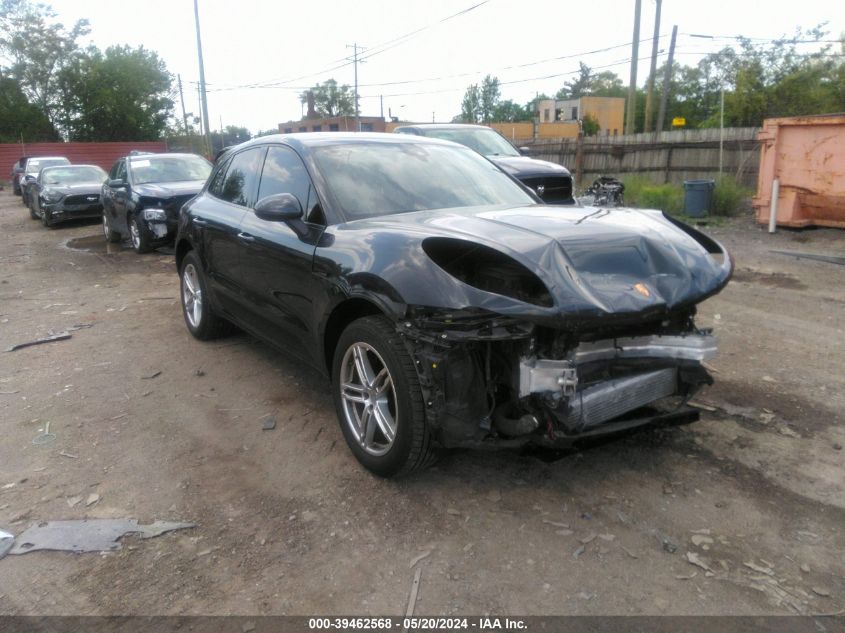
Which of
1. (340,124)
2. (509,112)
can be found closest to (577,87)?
(509,112)

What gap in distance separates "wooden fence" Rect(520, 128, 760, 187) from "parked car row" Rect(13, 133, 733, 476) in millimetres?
13831

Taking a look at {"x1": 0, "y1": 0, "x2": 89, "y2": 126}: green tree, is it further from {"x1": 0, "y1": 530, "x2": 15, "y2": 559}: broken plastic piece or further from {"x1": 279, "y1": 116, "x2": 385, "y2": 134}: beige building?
{"x1": 0, "y1": 530, "x2": 15, "y2": 559}: broken plastic piece

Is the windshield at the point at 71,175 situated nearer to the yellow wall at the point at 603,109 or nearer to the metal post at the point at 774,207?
the metal post at the point at 774,207

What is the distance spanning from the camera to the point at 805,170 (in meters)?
10.6

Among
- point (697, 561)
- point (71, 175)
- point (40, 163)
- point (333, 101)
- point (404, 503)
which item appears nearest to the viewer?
point (697, 561)

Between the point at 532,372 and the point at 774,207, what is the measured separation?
1009 cm

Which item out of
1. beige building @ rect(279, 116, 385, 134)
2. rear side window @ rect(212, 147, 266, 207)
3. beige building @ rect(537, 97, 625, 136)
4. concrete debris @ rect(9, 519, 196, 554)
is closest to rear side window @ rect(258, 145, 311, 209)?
rear side window @ rect(212, 147, 266, 207)

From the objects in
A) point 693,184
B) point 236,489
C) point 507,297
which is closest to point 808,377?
point 507,297

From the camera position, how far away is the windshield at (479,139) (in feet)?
34.8

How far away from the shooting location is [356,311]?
346cm

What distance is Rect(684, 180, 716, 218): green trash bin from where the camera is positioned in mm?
13094

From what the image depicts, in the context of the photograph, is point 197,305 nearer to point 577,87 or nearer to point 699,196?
point 699,196

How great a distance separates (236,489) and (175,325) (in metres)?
3.69

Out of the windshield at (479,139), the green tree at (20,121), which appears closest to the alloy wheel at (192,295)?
the windshield at (479,139)
